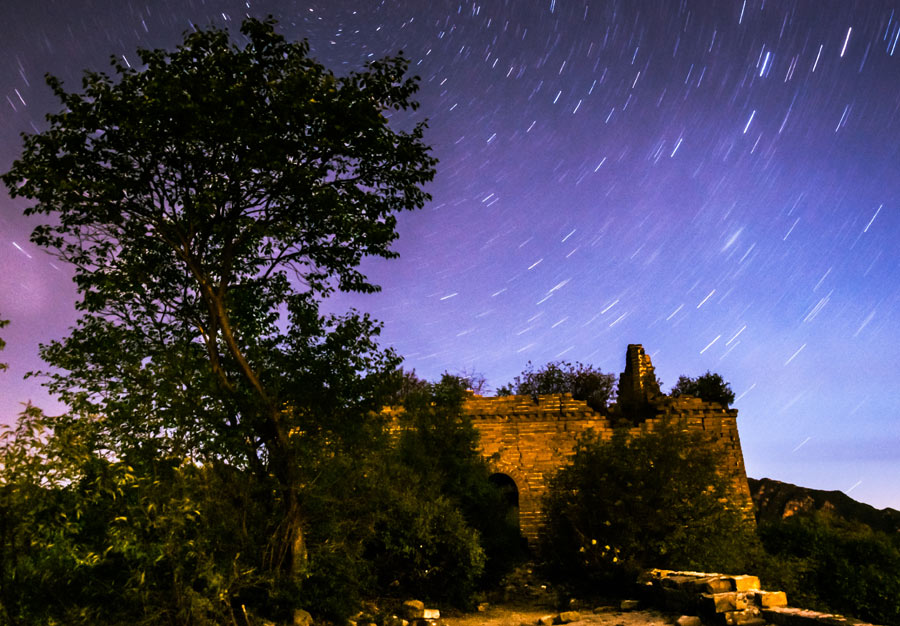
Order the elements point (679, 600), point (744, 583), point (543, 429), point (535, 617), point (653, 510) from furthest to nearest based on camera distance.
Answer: point (543, 429) → point (653, 510) → point (535, 617) → point (679, 600) → point (744, 583)

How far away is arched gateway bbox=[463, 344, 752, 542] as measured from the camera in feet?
67.9

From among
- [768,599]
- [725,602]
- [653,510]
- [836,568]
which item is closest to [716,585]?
[725,602]

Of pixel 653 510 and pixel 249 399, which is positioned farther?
pixel 653 510

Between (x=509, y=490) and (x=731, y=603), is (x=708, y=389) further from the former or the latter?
(x=731, y=603)

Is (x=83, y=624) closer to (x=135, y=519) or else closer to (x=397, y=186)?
(x=135, y=519)

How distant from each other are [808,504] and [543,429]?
1991 cm

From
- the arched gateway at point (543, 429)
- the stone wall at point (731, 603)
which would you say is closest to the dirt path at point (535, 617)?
the stone wall at point (731, 603)

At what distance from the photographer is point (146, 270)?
12.1 meters

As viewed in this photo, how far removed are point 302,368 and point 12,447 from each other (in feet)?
17.1

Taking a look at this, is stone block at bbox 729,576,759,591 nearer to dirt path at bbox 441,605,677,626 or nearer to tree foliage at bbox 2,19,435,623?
dirt path at bbox 441,605,677,626

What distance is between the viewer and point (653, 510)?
45.1ft

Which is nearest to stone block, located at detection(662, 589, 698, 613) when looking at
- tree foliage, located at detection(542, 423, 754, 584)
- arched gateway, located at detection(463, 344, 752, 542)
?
tree foliage, located at detection(542, 423, 754, 584)

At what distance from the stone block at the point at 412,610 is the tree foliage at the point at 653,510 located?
4361mm

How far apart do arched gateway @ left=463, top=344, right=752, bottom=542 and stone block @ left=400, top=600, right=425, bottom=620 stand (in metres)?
8.50
